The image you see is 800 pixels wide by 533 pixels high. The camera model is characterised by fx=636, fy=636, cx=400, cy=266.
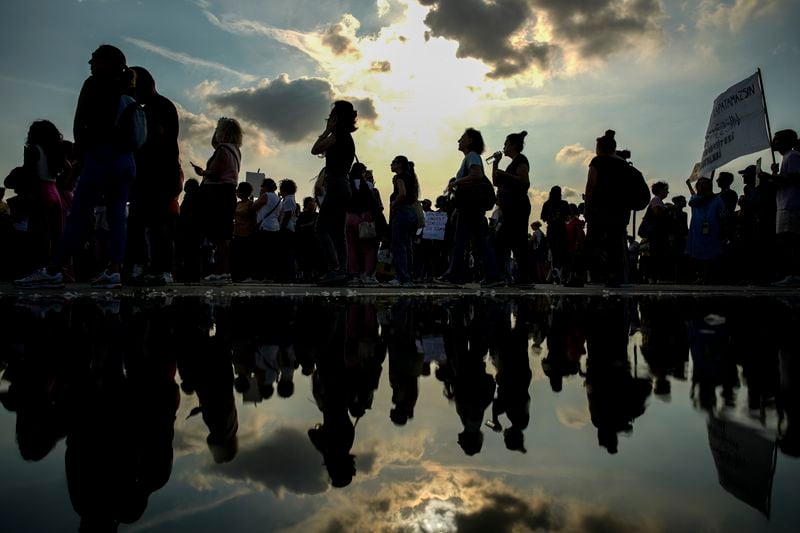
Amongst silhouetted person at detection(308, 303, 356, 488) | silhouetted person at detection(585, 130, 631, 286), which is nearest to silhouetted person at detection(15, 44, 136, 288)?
silhouetted person at detection(308, 303, 356, 488)

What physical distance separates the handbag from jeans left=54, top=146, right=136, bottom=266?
4.64 meters

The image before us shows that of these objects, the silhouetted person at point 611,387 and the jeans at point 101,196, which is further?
the jeans at point 101,196

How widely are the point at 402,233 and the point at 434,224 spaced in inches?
190

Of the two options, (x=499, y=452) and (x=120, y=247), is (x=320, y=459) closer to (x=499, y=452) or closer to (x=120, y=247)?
(x=499, y=452)

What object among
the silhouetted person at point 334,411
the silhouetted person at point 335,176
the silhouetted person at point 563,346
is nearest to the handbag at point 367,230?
the silhouetted person at point 335,176

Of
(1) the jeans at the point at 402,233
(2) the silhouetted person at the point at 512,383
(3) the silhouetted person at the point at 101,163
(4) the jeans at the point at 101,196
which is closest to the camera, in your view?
(2) the silhouetted person at the point at 512,383

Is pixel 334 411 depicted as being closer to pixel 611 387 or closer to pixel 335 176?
pixel 611 387

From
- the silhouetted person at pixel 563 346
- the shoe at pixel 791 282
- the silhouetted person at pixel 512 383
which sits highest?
the silhouetted person at pixel 512 383

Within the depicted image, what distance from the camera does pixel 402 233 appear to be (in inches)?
381

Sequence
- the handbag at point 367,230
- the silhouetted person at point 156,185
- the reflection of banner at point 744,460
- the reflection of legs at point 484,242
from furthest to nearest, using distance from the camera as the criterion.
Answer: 1. the handbag at point 367,230
2. the reflection of legs at point 484,242
3. the silhouetted person at point 156,185
4. the reflection of banner at point 744,460

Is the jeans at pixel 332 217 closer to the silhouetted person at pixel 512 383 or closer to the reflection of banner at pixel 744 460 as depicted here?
the silhouetted person at pixel 512 383

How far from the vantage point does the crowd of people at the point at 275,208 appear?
6160mm

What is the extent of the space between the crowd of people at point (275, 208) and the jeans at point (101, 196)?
0.5 inches

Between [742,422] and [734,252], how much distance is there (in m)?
14.2
